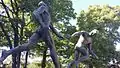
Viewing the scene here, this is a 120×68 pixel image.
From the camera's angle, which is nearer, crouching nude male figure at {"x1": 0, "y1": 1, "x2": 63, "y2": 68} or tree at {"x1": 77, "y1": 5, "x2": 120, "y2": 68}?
crouching nude male figure at {"x1": 0, "y1": 1, "x2": 63, "y2": 68}

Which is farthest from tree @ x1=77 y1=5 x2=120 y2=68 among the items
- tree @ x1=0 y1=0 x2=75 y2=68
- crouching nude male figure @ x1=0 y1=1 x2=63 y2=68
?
crouching nude male figure @ x1=0 y1=1 x2=63 y2=68

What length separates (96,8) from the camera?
3484cm

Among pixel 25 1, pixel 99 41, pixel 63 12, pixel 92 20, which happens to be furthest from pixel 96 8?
pixel 25 1

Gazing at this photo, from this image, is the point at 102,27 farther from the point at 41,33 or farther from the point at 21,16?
the point at 41,33

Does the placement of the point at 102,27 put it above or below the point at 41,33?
above

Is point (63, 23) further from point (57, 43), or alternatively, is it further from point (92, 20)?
point (92, 20)

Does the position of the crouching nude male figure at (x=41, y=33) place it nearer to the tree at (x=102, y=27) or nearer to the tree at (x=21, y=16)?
the tree at (x=21, y=16)

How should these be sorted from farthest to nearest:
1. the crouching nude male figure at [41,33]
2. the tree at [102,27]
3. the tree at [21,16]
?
the tree at [102,27] < the tree at [21,16] < the crouching nude male figure at [41,33]

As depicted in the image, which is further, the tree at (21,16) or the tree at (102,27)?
the tree at (102,27)

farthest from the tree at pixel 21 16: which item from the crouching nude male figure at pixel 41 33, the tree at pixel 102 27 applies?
the crouching nude male figure at pixel 41 33

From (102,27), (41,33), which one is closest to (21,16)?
(102,27)

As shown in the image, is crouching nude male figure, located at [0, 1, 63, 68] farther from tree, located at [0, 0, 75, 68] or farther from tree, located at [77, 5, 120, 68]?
tree, located at [77, 5, 120, 68]

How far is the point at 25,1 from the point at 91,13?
39.3 feet

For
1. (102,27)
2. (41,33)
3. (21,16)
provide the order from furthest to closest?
(102,27) → (21,16) → (41,33)
